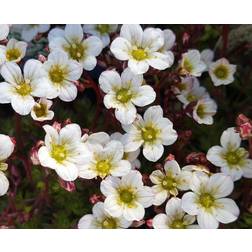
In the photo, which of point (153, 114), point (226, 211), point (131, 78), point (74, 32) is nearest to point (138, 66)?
point (131, 78)

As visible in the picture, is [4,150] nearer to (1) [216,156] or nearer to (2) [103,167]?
(2) [103,167]

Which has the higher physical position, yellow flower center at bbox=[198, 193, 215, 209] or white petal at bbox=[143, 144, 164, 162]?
white petal at bbox=[143, 144, 164, 162]

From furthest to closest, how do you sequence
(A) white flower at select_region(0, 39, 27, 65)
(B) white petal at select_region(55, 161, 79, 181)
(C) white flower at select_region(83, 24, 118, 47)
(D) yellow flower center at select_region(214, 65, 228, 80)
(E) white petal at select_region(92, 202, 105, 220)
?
1. (D) yellow flower center at select_region(214, 65, 228, 80)
2. (C) white flower at select_region(83, 24, 118, 47)
3. (A) white flower at select_region(0, 39, 27, 65)
4. (E) white petal at select_region(92, 202, 105, 220)
5. (B) white petal at select_region(55, 161, 79, 181)

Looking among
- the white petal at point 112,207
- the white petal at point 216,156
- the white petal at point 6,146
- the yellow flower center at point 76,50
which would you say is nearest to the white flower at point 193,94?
the white petal at point 216,156

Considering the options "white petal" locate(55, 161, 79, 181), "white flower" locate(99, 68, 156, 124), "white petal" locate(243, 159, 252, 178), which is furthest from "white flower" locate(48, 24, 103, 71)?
"white petal" locate(243, 159, 252, 178)

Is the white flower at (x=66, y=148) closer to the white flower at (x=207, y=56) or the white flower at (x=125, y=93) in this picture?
the white flower at (x=125, y=93)

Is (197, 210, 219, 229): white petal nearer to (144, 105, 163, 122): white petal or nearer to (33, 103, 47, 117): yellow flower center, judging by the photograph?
(144, 105, 163, 122): white petal

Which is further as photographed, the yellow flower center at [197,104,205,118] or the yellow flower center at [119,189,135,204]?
the yellow flower center at [197,104,205,118]
